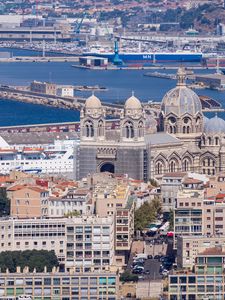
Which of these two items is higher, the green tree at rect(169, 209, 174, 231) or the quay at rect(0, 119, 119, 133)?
the quay at rect(0, 119, 119, 133)

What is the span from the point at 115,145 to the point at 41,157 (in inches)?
157

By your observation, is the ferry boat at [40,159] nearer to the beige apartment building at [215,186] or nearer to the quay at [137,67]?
the beige apartment building at [215,186]

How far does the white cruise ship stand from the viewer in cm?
4778

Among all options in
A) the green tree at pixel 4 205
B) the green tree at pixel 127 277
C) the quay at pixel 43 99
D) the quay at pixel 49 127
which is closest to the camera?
the green tree at pixel 127 277

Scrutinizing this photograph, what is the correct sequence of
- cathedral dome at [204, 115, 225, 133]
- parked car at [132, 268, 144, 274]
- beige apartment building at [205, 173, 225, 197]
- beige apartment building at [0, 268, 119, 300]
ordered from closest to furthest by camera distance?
beige apartment building at [0, 268, 119, 300]
parked car at [132, 268, 144, 274]
beige apartment building at [205, 173, 225, 197]
cathedral dome at [204, 115, 225, 133]

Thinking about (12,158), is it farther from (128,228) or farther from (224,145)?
(128,228)

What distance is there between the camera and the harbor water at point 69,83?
66938mm

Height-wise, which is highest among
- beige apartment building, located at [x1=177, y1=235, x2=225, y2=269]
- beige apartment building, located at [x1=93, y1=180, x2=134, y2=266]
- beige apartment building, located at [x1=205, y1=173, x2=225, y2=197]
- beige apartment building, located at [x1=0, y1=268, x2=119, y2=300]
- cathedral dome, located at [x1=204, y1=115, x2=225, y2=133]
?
cathedral dome, located at [x1=204, y1=115, x2=225, y2=133]

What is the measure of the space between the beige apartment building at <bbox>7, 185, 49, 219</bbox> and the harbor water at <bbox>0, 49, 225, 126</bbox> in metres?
23.3

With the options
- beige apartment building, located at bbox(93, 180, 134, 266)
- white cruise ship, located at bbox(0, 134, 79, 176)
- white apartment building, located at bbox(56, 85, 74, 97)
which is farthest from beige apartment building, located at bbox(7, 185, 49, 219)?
white apartment building, located at bbox(56, 85, 74, 97)

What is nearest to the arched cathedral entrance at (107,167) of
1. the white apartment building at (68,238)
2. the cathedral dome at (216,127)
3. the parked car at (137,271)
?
the cathedral dome at (216,127)

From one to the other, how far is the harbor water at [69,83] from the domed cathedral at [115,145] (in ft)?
55.8

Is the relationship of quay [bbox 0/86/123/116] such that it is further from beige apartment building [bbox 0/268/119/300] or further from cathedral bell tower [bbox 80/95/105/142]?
beige apartment building [bbox 0/268/119/300]

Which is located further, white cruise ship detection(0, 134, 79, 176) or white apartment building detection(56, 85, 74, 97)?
white apartment building detection(56, 85, 74, 97)
